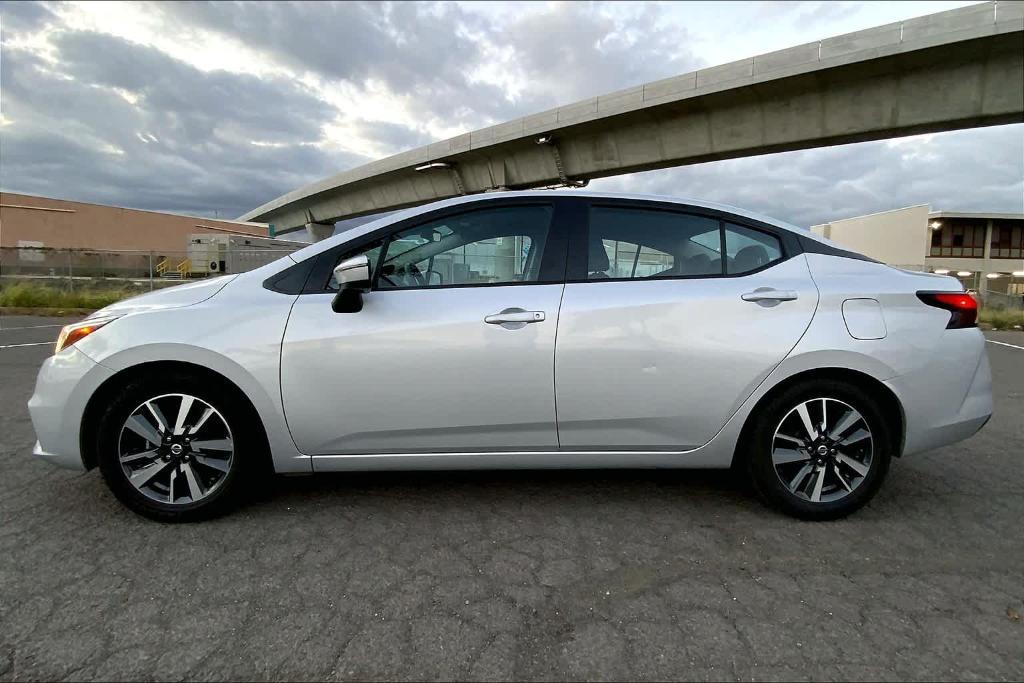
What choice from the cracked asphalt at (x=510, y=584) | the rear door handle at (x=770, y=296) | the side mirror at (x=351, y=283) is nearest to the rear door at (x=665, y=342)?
the rear door handle at (x=770, y=296)

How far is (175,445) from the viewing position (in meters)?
2.39

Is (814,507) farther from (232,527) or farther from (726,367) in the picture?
(232,527)

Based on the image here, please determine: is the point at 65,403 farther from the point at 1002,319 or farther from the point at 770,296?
the point at 1002,319

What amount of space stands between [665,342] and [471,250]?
1.05 meters

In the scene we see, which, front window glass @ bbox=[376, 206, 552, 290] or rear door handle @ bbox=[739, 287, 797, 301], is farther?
front window glass @ bbox=[376, 206, 552, 290]

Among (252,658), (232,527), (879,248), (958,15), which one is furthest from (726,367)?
(879,248)

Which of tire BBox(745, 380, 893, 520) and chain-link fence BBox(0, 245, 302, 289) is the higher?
chain-link fence BBox(0, 245, 302, 289)

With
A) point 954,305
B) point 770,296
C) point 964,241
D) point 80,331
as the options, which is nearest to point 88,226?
point 80,331

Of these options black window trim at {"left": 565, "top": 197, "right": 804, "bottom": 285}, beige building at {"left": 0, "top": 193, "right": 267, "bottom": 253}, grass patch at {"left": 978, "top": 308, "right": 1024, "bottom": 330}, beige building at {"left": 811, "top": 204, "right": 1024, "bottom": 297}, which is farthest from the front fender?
beige building at {"left": 811, "top": 204, "right": 1024, "bottom": 297}

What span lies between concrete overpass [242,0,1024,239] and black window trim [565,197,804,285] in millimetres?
13186

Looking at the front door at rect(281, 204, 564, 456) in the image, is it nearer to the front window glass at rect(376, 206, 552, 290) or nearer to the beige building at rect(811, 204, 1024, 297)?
the front window glass at rect(376, 206, 552, 290)

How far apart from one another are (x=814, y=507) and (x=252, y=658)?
2.43 metres

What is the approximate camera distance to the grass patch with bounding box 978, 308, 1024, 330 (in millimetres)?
14422

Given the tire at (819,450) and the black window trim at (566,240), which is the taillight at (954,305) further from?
the tire at (819,450)
